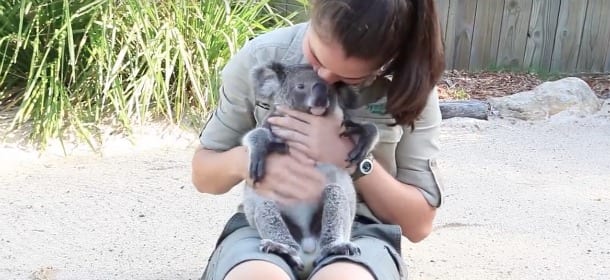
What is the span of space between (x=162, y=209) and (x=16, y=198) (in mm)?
582

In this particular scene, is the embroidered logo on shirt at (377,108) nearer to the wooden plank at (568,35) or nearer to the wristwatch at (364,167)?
the wristwatch at (364,167)

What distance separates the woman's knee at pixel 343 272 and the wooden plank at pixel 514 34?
14.5ft

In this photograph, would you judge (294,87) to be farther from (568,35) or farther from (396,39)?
(568,35)

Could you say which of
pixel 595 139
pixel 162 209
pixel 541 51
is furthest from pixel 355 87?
pixel 541 51

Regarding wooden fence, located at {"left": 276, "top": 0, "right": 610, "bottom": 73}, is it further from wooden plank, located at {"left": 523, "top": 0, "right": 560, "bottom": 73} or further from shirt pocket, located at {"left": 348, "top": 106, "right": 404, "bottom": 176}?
shirt pocket, located at {"left": 348, "top": 106, "right": 404, "bottom": 176}

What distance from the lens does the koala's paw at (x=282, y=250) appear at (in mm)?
1741

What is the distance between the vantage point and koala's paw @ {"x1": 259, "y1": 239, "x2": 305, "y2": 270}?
5.71 feet

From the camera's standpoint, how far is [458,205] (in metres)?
3.36

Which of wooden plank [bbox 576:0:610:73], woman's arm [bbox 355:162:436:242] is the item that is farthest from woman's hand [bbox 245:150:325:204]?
wooden plank [bbox 576:0:610:73]

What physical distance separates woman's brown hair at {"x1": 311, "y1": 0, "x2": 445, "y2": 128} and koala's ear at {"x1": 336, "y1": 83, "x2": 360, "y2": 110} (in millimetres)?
100

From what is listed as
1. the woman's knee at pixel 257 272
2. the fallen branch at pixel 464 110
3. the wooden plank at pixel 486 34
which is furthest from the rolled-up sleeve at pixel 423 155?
the wooden plank at pixel 486 34

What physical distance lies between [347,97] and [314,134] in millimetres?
113

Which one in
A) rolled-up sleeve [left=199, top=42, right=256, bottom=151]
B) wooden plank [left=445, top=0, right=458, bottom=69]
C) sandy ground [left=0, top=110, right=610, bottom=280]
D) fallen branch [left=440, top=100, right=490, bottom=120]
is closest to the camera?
rolled-up sleeve [left=199, top=42, right=256, bottom=151]

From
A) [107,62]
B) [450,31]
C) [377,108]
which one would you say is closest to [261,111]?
[377,108]
